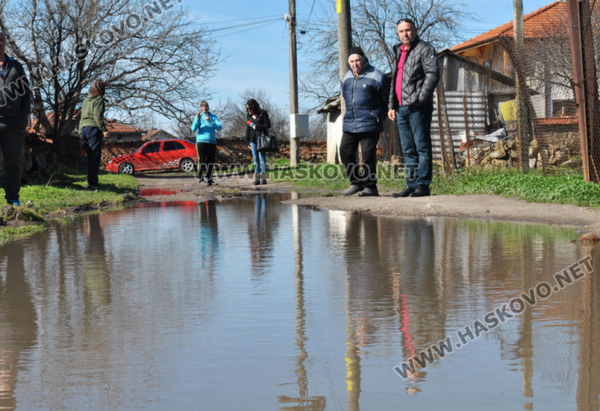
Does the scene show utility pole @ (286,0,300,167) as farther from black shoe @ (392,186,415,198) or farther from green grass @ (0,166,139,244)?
black shoe @ (392,186,415,198)

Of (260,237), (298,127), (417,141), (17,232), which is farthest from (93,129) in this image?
(298,127)

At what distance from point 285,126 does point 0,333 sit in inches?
3589

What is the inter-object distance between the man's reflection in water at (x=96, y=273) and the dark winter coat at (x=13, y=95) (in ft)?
8.02

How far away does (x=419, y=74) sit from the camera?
29.3 feet

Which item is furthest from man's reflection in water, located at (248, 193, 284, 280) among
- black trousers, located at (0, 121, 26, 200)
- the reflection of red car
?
the reflection of red car

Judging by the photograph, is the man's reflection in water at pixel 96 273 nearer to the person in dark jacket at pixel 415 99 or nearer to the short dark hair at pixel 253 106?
the person in dark jacket at pixel 415 99

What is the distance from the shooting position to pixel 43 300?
371cm

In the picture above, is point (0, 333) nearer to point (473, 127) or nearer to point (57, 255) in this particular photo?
point (57, 255)

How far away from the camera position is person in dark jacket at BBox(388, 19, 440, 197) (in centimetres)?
882

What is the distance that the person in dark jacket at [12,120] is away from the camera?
8219 mm

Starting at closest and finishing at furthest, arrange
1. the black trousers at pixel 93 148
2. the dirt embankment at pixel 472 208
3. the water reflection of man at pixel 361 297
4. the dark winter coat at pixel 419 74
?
the water reflection of man at pixel 361 297, the dirt embankment at pixel 472 208, the dark winter coat at pixel 419 74, the black trousers at pixel 93 148

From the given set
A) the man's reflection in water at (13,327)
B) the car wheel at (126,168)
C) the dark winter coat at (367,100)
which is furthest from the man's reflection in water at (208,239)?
the car wheel at (126,168)

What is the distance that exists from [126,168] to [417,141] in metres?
22.5

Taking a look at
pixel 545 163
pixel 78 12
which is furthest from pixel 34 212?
pixel 78 12
